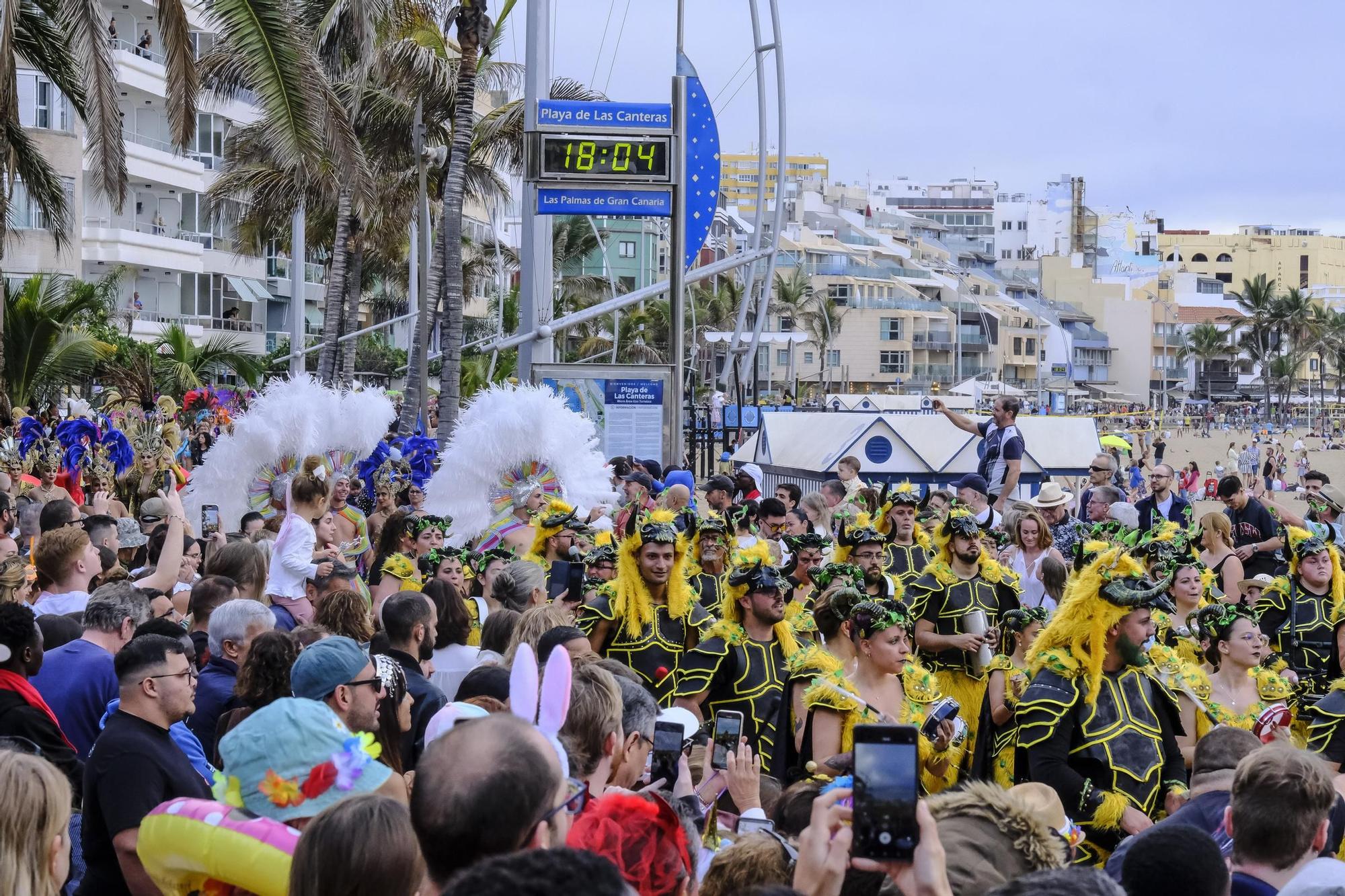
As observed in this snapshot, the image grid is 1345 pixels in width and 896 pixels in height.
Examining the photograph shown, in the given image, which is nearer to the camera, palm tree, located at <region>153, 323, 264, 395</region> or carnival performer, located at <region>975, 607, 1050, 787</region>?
carnival performer, located at <region>975, 607, 1050, 787</region>

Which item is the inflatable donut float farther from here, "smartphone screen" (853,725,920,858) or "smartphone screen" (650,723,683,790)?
A: "smartphone screen" (853,725,920,858)

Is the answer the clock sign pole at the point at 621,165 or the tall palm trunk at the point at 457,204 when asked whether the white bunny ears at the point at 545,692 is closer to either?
the clock sign pole at the point at 621,165

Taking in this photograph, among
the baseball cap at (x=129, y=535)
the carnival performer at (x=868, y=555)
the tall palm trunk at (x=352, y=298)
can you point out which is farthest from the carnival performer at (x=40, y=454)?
the tall palm trunk at (x=352, y=298)

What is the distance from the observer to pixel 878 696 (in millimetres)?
6410

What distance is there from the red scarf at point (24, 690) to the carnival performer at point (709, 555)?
4050 mm

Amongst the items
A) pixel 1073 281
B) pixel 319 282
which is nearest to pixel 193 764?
pixel 319 282

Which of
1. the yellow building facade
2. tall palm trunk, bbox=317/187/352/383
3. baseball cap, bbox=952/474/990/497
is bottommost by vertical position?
baseball cap, bbox=952/474/990/497

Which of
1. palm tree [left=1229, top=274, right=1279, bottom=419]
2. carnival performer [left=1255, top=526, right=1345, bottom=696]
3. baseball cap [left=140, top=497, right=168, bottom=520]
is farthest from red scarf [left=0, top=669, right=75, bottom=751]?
palm tree [left=1229, top=274, right=1279, bottom=419]

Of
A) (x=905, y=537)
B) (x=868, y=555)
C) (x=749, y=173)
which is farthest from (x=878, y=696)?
(x=749, y=173)

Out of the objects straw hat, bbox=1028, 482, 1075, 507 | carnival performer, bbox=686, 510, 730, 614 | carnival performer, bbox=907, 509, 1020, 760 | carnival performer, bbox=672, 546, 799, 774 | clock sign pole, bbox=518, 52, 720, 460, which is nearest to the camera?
carnival performer, bbox=672, 546, 799, 774

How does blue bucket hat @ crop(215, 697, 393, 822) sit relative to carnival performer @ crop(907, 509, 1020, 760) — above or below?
above

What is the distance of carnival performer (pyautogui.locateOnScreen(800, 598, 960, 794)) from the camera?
600cm

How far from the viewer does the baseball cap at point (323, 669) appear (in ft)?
14.5

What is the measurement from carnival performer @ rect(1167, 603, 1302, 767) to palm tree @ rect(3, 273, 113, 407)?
1814cm
